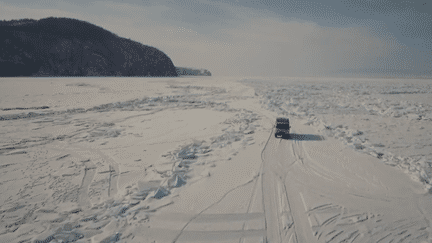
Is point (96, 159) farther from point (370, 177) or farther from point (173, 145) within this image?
point (370, 177)

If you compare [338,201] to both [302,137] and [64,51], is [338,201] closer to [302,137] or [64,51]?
[302,137]

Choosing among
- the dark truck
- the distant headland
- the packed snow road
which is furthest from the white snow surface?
the distant headland

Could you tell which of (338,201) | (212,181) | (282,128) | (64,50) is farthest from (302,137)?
(64,50)

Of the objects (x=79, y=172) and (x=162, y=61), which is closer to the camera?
(x=79, y=172)

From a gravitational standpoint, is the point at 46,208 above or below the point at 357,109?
below

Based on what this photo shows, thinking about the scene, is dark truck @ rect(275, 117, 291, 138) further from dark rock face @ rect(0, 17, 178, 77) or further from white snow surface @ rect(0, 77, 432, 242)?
dark rock face @ rect(0, 17, 178, 77)

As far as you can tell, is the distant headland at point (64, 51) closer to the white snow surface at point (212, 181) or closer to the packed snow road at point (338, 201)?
the white snow surface at point (212, 181)

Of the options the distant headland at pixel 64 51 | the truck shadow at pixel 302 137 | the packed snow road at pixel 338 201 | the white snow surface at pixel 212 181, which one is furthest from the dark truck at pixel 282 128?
the distant headland at pixel 64 51

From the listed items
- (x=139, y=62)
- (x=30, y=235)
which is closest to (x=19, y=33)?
(x=139, y=62)
